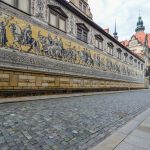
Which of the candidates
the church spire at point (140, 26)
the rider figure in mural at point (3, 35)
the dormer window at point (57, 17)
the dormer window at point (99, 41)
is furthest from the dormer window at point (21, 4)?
the church spire at point (140, 26)

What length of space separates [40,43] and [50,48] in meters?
0.95

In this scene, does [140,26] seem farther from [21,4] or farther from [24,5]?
[21,4]

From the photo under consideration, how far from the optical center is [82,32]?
15039 mm

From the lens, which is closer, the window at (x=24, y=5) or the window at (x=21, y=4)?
the window at (x=21, y=4)

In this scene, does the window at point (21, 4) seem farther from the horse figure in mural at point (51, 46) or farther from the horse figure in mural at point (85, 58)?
the horse figure in mural at point (85, 58)

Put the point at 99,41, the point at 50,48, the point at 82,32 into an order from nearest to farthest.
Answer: the point at 50,48 → the point at 82,32 → the point at 99,41

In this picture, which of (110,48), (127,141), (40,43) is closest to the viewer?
(127,141)

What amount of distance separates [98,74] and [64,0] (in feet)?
27.8

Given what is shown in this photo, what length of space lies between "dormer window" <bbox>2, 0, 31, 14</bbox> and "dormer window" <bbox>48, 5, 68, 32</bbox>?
202 centimetres

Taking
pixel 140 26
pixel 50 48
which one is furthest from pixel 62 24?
pixel 140 26

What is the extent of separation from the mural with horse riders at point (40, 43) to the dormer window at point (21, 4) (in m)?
0.85

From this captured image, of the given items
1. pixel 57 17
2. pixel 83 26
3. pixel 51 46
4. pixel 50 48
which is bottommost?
pixel 50 48

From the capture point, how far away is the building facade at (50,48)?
27.7 ft

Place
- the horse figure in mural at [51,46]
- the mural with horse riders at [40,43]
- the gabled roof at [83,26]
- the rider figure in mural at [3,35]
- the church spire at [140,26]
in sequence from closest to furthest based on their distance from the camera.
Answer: the rider figure in mural at [3,35] < the mural with horse riders at [40,43] < the horse figure in mural at [51,46] < the gabled roof at [83,26] < the church spire at [140,26]
